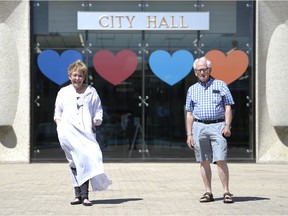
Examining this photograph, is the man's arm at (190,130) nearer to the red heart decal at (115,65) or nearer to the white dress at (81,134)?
the white dress at (81,134)

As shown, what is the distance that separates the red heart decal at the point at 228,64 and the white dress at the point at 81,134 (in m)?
7.16

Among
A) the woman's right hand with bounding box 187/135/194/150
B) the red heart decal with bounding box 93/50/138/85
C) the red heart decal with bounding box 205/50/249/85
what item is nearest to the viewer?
the woman's right hand with bounding box 187/135/194/150

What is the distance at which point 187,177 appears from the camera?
11.5m

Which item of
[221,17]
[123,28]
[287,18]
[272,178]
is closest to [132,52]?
[123,28]

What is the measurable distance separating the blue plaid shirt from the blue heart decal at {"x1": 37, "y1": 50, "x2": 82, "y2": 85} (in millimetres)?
6925

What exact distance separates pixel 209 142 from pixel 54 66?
7.27 m

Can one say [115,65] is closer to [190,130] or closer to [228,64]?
[228,64]

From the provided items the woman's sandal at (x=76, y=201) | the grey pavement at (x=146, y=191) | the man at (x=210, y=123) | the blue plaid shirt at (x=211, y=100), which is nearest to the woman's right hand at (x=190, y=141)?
the man at (x=210, y=123)

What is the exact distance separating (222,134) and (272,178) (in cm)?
403

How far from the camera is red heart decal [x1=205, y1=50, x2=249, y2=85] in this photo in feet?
47.6

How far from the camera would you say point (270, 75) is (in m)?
14.2

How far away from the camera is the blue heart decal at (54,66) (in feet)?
47.1

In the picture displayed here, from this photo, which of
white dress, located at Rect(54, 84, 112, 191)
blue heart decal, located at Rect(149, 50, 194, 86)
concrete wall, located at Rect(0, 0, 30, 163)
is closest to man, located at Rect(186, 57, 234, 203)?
white dress, located at Rect(54, 84, 112, 191)

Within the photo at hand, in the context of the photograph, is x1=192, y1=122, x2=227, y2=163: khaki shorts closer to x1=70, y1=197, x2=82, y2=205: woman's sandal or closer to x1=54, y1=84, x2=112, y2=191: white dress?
x1=54, y1=84, x2=112, y2=191: white dress
